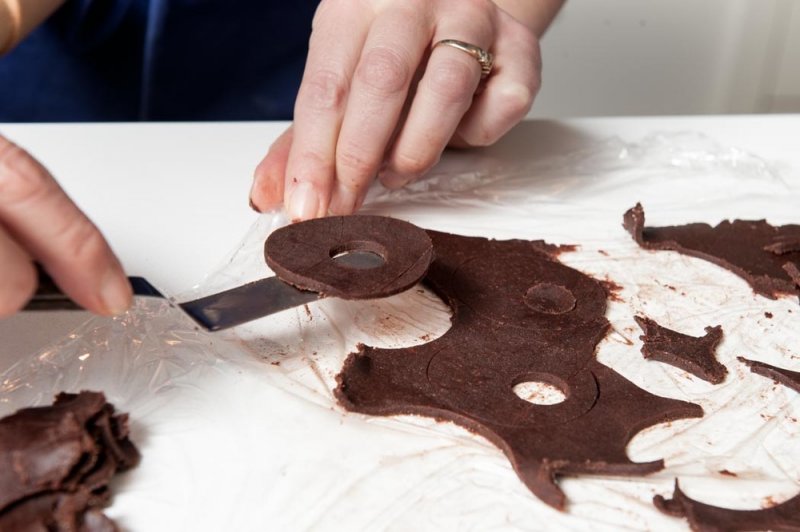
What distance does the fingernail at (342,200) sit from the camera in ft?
3.68

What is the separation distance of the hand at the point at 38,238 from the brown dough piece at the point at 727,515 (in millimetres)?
534

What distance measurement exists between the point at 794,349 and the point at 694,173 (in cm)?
47

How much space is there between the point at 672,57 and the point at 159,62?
186cm

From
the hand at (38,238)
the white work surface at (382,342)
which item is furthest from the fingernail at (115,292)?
the white work surface at (382,342)

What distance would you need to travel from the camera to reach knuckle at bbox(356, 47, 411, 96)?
1.08m

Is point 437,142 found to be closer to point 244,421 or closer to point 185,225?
point 185,225

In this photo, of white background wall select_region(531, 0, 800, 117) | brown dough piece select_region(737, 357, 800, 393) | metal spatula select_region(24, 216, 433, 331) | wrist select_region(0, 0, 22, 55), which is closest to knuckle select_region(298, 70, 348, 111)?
metal spatula select_region(24, 216, 433, 331)

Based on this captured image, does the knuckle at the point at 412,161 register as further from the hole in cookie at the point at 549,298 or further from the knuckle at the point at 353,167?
the hole in cookie at the point at 549,298

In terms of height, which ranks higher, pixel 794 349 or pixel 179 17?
pixel 179 17

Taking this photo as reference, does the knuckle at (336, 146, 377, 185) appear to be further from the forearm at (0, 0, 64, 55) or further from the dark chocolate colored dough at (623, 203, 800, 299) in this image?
the forearm at (0, 0, 64, 55)

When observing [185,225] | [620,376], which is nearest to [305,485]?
[620,376]

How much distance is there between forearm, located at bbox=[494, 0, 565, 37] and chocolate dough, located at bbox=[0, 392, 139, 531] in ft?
3.30

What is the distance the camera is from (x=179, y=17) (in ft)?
5.02

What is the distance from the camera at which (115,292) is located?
2.49 ft
